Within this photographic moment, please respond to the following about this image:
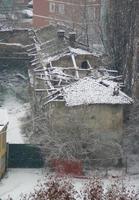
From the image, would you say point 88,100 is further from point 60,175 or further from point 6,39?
point 6,39

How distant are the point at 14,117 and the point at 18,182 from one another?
28.4 feet

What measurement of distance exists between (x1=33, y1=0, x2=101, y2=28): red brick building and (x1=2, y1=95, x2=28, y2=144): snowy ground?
1893cm

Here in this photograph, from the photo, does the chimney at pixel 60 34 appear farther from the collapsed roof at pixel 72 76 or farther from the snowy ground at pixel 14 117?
the snowy ground at pixel 14 117

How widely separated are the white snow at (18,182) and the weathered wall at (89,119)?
2529mm

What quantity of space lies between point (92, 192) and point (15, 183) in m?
11.2

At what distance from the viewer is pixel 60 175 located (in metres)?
27.6

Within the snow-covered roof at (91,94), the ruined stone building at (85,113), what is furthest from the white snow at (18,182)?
the snow-covered roof at (91,94)

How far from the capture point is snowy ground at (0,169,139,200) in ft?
87.4

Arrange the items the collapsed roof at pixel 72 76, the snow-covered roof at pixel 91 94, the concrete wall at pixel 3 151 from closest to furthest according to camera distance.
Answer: the concrete wall at pixel 3 151 → the snow-covered roof at pixel 91 94 → the collapsed roof at pixel 72 76

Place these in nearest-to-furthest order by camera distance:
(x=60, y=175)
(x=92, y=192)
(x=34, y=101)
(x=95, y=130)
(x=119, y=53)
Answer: (x=92, y=192), (x=60, y=175), (x=95, y=130), (x=34, y=101), (x=119, y=53)

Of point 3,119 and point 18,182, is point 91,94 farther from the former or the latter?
point 18,182

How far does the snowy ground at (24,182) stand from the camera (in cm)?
2665

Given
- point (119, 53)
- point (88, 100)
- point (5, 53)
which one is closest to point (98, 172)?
point (88, 100)

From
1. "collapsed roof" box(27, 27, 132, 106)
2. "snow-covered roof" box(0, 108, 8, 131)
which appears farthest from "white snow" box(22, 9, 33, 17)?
"snow-covered roof" box(0, 108, 8, 131)
